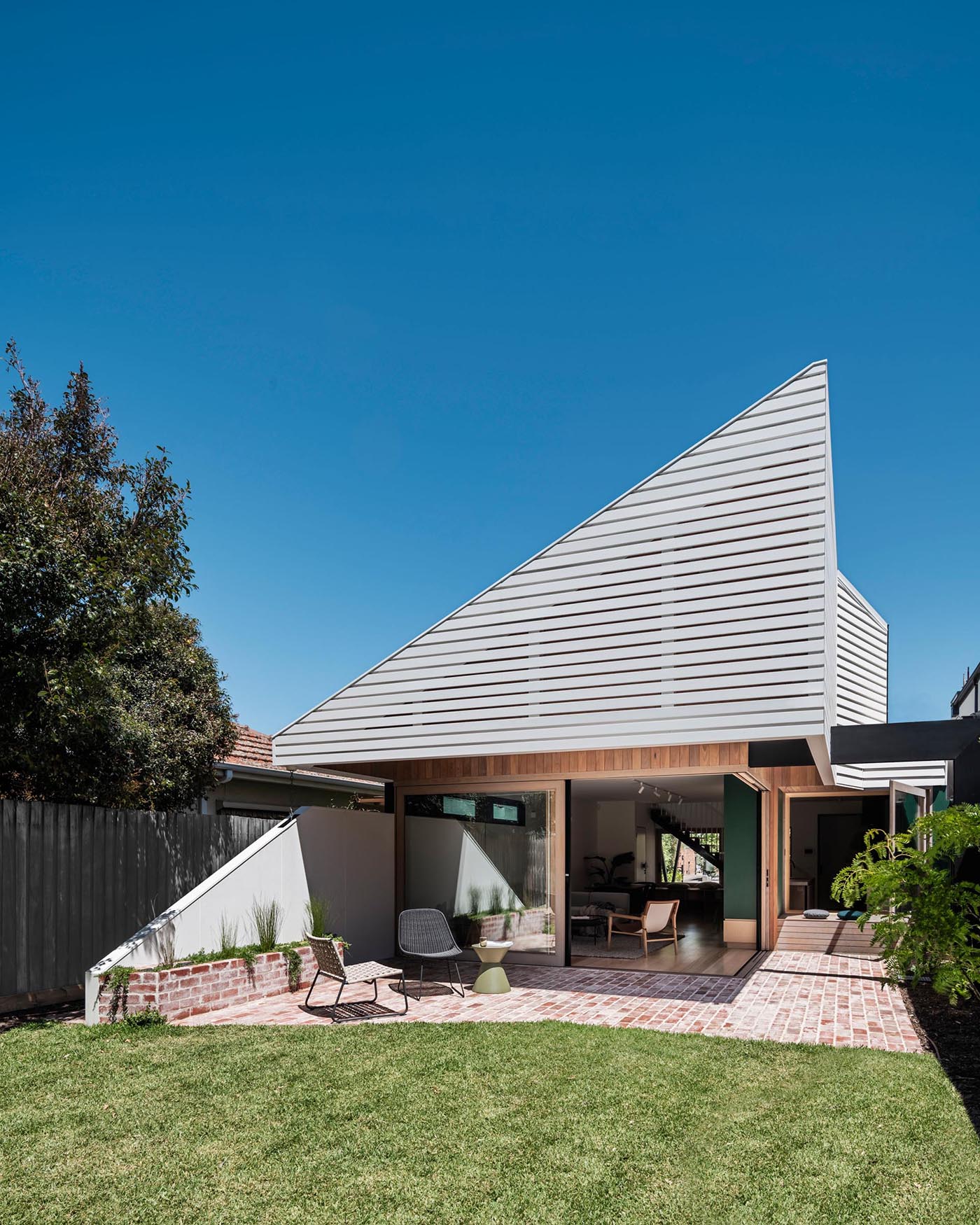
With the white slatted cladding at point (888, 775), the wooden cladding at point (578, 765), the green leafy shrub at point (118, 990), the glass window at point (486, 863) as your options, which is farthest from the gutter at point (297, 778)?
the white slatted cladding at point (888, 775)

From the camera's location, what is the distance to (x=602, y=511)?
9562 mm

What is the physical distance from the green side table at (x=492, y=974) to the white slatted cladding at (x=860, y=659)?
28.0ft

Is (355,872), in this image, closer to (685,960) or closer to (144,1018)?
(144,1018)

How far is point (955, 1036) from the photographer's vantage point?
7168 millimetres

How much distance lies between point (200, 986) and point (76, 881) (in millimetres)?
1886

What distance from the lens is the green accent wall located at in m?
13.3

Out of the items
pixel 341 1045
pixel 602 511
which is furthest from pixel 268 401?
pixel 341 1045

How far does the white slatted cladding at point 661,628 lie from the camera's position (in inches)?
324

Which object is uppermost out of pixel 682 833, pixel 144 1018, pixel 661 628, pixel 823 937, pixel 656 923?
pixel 661 628

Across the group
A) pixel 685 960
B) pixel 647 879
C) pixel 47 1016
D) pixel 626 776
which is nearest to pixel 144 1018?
pixel 47 1016

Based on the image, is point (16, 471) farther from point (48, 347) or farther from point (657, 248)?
point (657, 248)

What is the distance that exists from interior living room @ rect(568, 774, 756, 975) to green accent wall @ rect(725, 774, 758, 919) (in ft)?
0.56

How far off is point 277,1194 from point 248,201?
37.4ft

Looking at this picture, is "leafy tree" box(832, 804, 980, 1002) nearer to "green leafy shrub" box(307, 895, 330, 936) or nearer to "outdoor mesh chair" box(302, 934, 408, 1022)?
"outdoor mesh chair" box(302, 934, 408, 1022)
